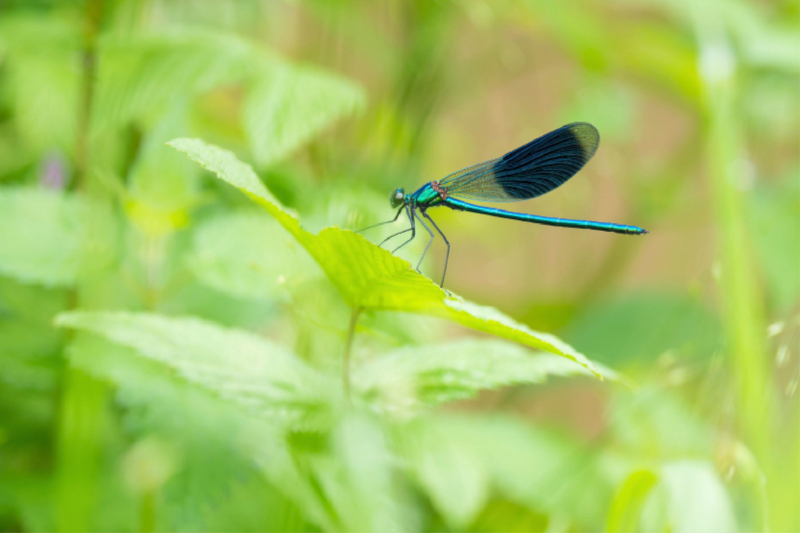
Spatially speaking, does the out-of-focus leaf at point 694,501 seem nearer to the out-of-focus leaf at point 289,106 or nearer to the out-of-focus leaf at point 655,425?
the out-of-focus leaf at point 655,425

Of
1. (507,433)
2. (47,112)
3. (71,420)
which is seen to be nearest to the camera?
(71,420)

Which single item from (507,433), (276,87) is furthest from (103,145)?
(507,433)

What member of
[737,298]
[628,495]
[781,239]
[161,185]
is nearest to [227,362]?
[161,185]

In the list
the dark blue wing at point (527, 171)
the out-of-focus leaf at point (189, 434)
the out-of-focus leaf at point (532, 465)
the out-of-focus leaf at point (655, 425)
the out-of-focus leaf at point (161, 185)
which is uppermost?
the dark blue wing at point (527, 171)

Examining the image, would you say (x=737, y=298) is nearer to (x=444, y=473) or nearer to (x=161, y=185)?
(x=444, y=473)

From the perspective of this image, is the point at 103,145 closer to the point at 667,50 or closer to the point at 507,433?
the point at 507,433

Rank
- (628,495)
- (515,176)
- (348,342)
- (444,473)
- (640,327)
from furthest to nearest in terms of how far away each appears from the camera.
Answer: (640,327)
(515,176)
(444,473)
(628,495)
(348,342)

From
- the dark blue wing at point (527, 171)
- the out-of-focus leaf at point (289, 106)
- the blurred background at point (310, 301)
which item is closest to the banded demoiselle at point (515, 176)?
the dark blue wing at point (527, 171)
